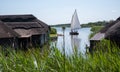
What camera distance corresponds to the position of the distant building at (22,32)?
20625 mm

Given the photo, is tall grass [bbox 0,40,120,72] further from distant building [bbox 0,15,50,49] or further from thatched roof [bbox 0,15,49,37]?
thatched roof [bbox 0,15,49,37]

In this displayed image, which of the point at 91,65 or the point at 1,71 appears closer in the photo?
the point at 91,65

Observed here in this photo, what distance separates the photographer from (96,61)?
17.0 ft

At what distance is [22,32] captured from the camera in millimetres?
31688

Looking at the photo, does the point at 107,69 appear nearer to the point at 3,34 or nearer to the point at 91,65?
the point at 91,65

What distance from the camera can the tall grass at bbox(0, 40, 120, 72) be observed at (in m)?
5.06

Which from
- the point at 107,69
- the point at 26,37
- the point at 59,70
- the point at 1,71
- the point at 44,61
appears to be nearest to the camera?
the point at 107,69

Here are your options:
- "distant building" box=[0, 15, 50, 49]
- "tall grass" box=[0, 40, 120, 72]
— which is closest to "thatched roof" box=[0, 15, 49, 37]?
"distant building" box=[0, 15, 50, 49]

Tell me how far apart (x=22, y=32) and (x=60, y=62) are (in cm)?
2665

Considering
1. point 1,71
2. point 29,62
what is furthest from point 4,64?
point 29,62

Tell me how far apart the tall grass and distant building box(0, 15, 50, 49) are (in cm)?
579

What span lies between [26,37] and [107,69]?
23051 mm

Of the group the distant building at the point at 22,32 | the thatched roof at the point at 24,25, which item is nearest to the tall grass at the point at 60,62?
the distant building at the point at 22,32

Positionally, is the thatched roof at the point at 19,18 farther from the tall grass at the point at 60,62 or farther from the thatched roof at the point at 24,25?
the tall grass at the point at 60,62
